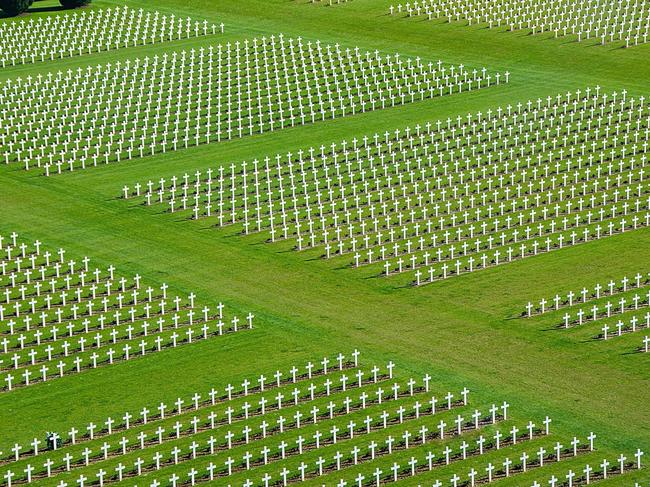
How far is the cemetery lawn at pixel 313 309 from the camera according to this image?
160 ft

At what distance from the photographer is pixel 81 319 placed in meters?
56.3

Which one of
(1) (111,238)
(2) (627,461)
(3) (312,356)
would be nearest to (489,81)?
(1) (111,238)

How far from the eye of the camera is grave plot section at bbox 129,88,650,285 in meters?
64.3

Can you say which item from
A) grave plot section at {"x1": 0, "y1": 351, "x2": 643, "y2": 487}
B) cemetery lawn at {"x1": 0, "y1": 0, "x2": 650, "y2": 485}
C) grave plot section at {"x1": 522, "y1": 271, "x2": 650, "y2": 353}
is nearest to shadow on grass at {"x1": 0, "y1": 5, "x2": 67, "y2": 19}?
cemetery lawn at {"x1": 0, "y1": 0, "x2": 650, "y2": 485}

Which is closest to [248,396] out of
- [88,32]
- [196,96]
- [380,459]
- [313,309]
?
[380,459]

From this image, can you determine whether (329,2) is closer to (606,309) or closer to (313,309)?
(313,309)

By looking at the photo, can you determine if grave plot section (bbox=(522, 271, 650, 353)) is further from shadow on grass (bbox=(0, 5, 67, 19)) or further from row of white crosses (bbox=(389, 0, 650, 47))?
shadow on grass (bbox=(0, 5, 67, 19))

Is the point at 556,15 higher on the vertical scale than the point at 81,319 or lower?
higher

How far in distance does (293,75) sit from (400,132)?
16029mm

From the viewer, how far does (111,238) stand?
6588 centimetres

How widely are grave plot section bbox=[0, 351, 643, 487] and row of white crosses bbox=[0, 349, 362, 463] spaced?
51 millimetres

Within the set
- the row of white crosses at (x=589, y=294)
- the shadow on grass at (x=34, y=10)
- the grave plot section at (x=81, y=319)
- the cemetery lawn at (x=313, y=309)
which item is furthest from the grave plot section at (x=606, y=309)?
the shadow on grass at (x=34, y=10)

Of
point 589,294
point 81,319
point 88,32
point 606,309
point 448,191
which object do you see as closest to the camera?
point 606,309

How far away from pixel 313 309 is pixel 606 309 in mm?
10156
